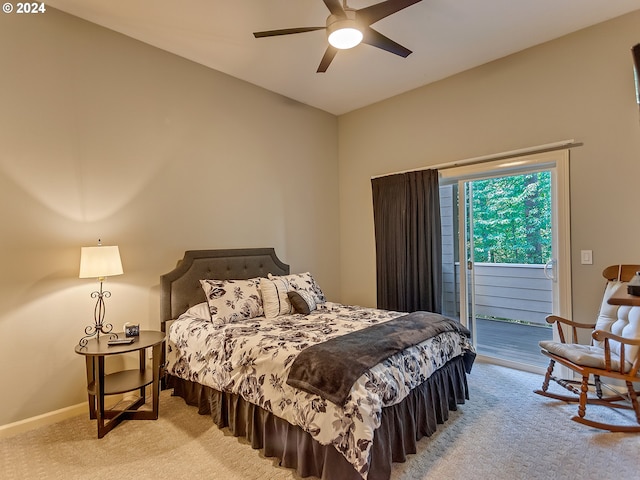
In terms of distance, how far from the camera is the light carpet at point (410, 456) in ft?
6.44

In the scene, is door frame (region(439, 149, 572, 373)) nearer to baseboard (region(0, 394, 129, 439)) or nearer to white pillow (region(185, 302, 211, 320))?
white pillow (region(185, 302, 211, 320))

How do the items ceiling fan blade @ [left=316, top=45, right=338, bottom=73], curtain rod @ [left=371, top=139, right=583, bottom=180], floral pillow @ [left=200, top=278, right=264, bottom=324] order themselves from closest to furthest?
ceiling fan blade @ [left=316, top=45, right=338, bottom=73]
floral pillow @ [left=200, top=278, right=264, bottom=324]
curtain rod @ [left=371, top=139, right=583, bottom=180]

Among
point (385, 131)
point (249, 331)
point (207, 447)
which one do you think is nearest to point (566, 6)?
point (385, 131)

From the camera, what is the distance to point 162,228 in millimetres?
3201

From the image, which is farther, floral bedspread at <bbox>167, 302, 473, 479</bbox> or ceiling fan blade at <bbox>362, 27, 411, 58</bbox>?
ceiling fan blade at <bbox>362, 27, 411, 58</bbox>

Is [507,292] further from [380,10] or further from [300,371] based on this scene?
[380,10]

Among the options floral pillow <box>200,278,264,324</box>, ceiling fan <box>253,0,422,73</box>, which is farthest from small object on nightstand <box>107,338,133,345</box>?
ceiling fan <box>253,0,422,73</box>

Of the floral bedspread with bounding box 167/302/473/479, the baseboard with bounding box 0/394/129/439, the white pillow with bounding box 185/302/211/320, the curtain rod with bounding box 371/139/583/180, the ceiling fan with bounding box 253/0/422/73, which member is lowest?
the baseboard with bounding box 0/394/129/439

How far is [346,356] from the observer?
1.95 meters

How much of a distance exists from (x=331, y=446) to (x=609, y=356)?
6.66ft

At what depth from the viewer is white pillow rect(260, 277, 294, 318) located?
10.4ft

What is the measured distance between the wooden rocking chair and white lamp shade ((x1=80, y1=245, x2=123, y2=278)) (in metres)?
3.39

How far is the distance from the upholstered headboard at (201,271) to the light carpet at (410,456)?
0.90 meters

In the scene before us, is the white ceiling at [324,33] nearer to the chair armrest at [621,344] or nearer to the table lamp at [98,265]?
the table lamp at [98,265]
